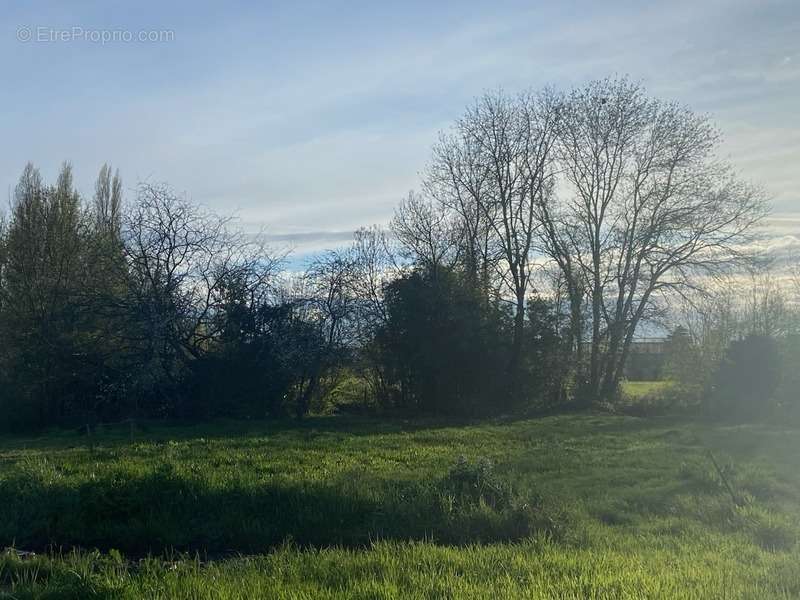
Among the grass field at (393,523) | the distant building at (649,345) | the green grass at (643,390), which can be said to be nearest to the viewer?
the grass field at (393,523)

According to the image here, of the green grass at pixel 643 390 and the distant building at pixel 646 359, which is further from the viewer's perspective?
the distant building at pixel 646 359

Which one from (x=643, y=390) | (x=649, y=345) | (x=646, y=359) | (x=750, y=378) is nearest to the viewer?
(x=750, y=378)

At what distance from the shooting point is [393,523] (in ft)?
29.1

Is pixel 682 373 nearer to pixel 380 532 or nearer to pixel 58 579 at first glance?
pixel 380 532

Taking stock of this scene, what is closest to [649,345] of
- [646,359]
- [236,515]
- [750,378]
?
[646,359]

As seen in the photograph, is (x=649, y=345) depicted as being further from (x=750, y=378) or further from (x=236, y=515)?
(x=236, y=515)

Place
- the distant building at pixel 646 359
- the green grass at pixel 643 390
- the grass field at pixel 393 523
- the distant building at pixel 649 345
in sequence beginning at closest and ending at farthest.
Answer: the grass field at pixel 393 523 < the green grass at pixel 643 390 < the distant building at pixel 649 345 < the distant building at pixel 646 359

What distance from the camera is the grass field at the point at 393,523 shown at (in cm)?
608

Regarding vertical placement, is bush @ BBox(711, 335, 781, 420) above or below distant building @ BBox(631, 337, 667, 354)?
below

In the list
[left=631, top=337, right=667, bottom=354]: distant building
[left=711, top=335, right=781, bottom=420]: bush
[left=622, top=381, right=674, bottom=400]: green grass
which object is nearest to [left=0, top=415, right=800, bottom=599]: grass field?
[left=711, top=335, right=781, bottom=420]: bush

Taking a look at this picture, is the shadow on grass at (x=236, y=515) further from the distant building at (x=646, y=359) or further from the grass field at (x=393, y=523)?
the distant building at (x=646, y=359)

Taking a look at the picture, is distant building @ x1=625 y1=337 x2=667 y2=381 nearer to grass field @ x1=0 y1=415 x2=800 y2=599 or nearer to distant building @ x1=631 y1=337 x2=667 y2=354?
distant building @ x1=631 y1=337 x2=667 y2=354

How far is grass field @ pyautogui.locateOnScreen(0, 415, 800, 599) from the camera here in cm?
608

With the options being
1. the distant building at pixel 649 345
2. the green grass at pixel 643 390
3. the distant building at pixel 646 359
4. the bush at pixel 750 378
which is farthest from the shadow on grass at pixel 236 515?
the distant building at pixel 649 345
